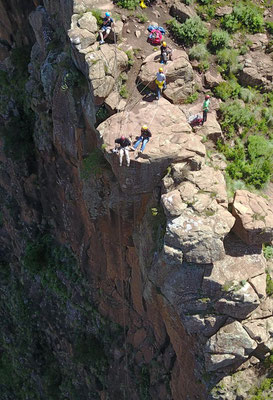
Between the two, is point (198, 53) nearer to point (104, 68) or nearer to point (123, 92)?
point (123, 92)

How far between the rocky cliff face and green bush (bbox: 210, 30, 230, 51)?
104 inches

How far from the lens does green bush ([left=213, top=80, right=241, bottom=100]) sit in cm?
1673

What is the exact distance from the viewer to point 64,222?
22359 millimetres

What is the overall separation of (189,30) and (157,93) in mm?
3670

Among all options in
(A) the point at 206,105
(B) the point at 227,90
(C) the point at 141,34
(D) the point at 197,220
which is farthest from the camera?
(B) the point at 227,90

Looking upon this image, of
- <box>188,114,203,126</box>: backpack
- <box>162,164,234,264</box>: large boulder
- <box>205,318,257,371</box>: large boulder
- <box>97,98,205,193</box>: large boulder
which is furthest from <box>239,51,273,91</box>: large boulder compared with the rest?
<box>205,318,257,371</box>: large boulder

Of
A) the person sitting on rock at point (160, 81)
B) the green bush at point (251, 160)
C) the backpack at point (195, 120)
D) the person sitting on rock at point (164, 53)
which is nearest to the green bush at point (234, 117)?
the green bush at point (251, 160)

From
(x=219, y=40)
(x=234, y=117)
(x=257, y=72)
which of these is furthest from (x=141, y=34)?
(x=257, y=72)

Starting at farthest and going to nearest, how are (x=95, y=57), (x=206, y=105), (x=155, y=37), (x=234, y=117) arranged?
1. (x=155, y=37)
2. (x=234, y=117)
3. (x=206, y=105)
4. (x=95, y=57)

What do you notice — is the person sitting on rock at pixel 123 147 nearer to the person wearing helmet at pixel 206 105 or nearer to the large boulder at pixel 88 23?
the person wearing helmet at pixel 206 105

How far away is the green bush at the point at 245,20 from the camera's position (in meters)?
18.5

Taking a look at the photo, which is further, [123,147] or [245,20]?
[245,20]

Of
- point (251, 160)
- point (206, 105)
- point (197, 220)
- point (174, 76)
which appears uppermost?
point (174, 76)

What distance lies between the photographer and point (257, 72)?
1762 centimetres
